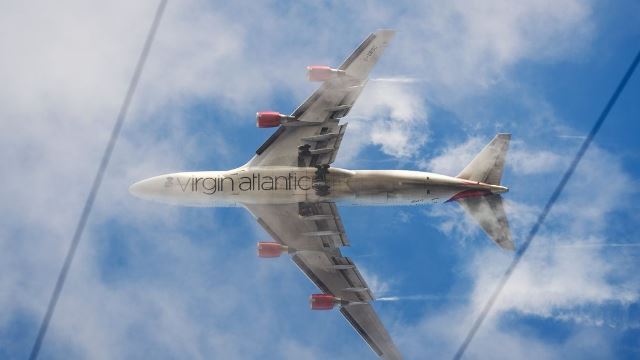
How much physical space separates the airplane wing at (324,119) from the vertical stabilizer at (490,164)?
8.67 m

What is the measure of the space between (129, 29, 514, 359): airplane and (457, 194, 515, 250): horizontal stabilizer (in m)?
0.06

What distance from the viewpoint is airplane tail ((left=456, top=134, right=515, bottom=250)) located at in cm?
4566

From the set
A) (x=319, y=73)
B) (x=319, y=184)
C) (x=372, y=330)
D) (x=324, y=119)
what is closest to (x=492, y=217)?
(x=372, y=330)

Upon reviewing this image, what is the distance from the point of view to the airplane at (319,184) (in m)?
44.9

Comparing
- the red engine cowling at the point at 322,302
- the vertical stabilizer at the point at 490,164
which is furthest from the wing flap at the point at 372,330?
the vertical stabilizer at the point at 490,164

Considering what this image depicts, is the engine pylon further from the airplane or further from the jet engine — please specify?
the jet engine

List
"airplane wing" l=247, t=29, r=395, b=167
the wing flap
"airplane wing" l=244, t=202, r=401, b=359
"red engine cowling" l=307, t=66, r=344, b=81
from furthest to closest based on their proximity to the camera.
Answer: the wing flap, "airplane wing" l=244, t=202, r=401, b=359, "airplane wing" l=247, t=29, r=395, b=167, "red engine cowling" l=307, t=66, r=344, b=81

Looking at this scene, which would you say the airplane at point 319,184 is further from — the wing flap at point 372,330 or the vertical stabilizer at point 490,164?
the wing flap at point 372,330

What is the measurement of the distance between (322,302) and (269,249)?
4.97m

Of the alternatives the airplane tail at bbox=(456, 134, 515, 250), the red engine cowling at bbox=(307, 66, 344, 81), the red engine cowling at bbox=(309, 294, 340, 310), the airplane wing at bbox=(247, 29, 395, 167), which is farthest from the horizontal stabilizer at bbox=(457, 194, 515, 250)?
the red engine cowling at bbox=(307, 66, 344, 81)

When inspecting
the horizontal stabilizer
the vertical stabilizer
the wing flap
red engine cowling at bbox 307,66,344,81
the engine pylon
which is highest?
red engine cowling at bbox 307,66,344,81

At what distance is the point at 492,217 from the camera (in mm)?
45688

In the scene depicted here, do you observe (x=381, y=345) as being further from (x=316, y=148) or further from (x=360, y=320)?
(x=316, y=148)

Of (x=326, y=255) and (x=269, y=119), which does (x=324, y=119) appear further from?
(x=326, y=255)
